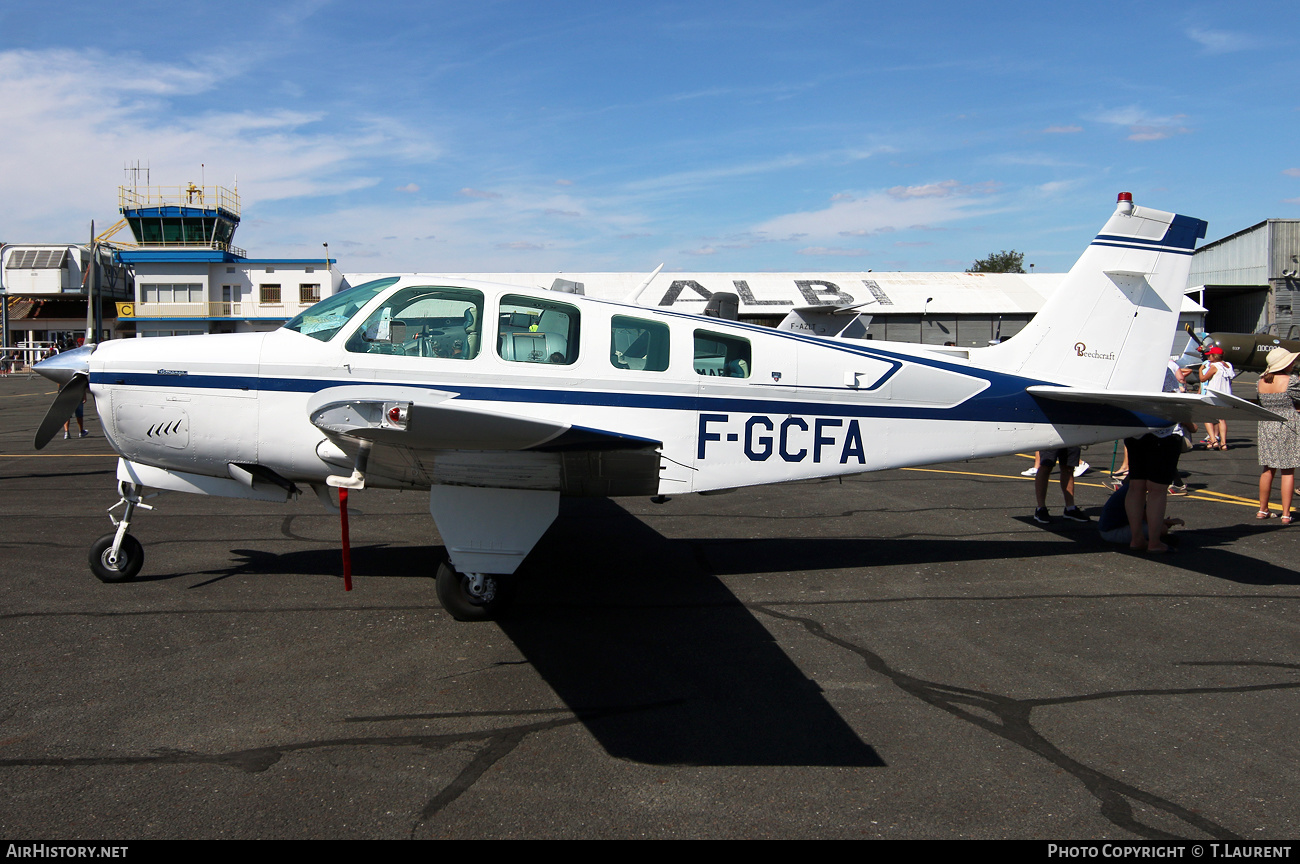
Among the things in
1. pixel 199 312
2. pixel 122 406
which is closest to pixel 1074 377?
pixel 122 406

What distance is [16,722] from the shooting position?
3951 millimetres

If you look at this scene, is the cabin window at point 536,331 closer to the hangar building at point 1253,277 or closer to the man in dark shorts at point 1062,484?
the man in dark shorts at point 1062,484

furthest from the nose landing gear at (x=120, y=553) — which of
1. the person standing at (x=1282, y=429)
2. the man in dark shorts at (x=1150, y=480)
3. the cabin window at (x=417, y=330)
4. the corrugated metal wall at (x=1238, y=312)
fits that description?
the corrugated metal wall at (x=1238, y=312)

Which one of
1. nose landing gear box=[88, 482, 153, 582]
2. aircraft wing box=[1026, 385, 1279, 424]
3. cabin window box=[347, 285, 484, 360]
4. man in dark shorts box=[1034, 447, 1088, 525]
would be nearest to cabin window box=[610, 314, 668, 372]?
cabin window box=[347, 285, 484, 360]

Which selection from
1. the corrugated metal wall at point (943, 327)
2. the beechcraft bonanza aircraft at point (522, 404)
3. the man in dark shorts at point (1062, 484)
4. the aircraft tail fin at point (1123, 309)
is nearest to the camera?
the beechcraft bonanza aircraft at point (522, 404)

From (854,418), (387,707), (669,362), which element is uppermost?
(669,362)

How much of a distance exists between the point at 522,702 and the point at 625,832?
4.38ft

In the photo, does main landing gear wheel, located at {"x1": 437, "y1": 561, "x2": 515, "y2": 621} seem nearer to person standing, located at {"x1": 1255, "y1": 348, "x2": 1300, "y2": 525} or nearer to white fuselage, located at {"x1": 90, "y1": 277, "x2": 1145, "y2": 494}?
white fuselage, located at {"x1": 90, "y1": 277, "x2": 1145, "y2": 494}

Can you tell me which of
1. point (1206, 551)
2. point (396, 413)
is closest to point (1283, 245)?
point (1206, 551)

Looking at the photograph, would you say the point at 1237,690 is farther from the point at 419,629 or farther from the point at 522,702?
the point at 419,629

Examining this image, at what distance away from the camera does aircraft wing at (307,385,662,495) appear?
423 centimetres

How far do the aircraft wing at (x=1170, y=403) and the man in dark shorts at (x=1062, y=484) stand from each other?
1515mm

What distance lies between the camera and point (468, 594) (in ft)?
18.1

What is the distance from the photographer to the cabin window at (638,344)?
5941 millimetres
